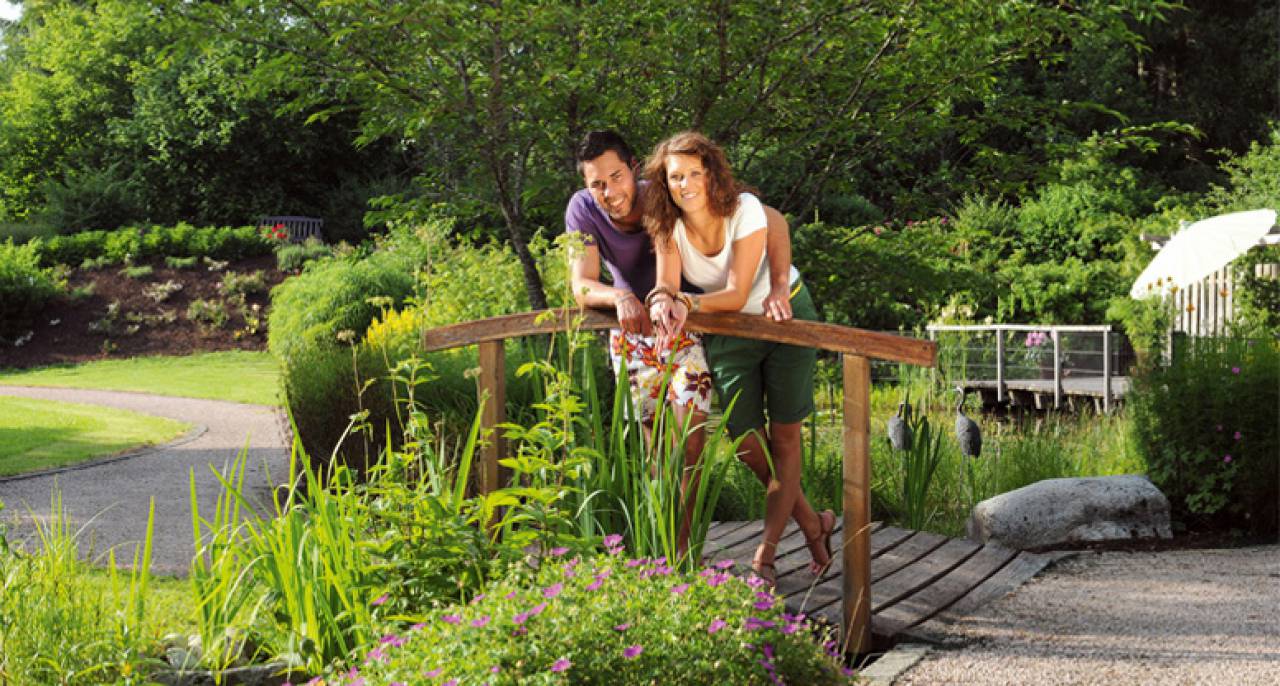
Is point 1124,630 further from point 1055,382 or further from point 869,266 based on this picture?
point 1055,382

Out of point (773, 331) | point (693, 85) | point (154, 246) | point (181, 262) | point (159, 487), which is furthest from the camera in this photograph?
point (154, 246)

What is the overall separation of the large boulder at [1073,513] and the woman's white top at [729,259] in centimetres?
230

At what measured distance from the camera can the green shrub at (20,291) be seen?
1695 centimetres

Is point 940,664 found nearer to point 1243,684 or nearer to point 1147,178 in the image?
point 1243,684

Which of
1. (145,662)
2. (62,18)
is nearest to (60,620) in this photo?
(145,662)

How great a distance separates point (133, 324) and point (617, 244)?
15.7 metres

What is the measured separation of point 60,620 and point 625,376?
5.39 feet

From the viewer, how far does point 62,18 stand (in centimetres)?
2955

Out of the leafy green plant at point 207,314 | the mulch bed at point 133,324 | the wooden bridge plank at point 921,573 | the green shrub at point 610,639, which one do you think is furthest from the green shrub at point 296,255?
the green shrub at point 610,639

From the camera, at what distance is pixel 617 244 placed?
3.69m

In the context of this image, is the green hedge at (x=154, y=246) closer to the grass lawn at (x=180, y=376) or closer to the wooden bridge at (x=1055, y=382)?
the grass lawn at (x=180, y=376)

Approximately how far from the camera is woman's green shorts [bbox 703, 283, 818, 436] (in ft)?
12.2

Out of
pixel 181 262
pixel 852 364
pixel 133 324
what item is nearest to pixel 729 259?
pixel 852 364

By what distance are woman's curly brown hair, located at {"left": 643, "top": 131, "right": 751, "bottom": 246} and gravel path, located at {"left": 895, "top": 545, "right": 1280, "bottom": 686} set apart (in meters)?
1.47
